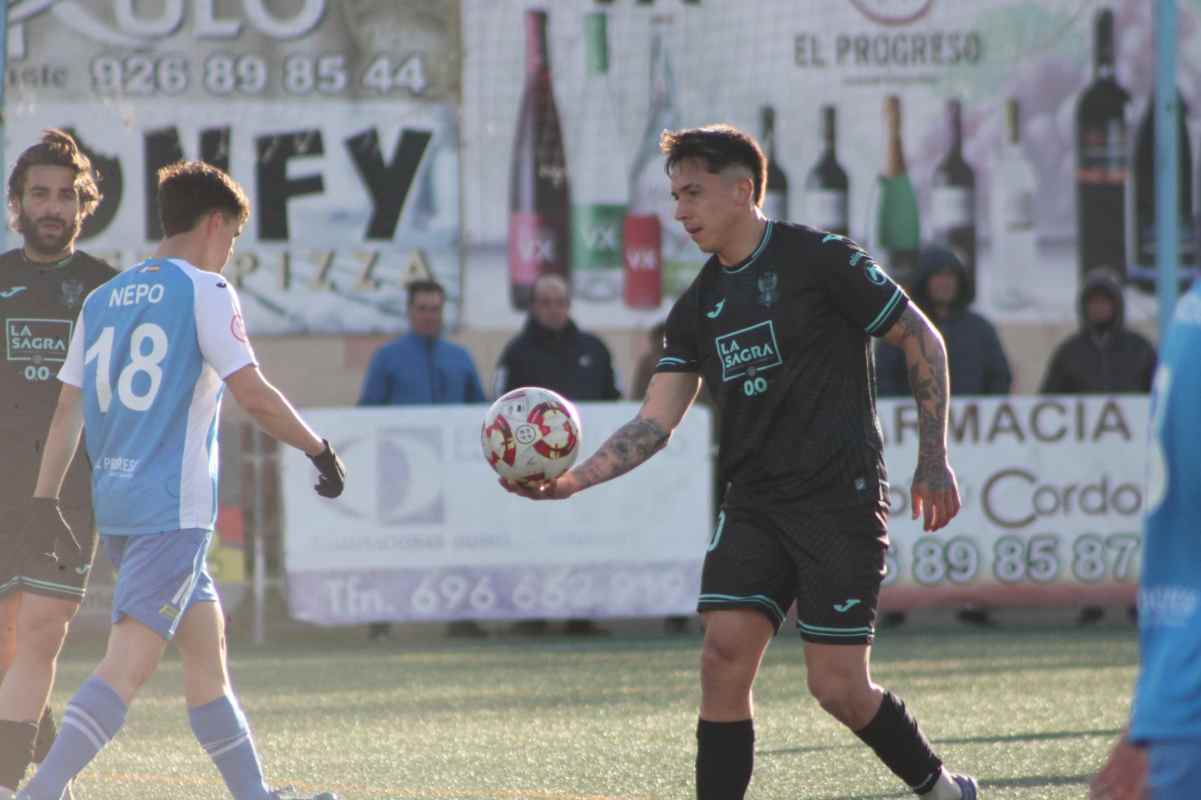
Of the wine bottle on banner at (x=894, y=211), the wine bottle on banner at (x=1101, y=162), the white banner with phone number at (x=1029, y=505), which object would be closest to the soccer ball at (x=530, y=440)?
the white banner with phone number at (x=1029, y=505)

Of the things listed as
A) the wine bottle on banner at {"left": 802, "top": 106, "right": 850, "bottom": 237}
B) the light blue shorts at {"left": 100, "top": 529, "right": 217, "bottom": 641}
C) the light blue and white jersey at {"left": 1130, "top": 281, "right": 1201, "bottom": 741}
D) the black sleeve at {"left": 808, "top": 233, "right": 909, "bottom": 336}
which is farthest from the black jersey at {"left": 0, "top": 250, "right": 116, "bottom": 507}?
the wine bottle on banner at {"left": 802, "top": 106, "right": 850, "bottom": 237}

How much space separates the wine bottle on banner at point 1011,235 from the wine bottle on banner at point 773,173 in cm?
159

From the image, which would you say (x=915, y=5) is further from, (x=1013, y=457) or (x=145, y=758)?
(x=145, y=758)

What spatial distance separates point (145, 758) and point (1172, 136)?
7036 mm

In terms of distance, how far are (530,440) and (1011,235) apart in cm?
1146

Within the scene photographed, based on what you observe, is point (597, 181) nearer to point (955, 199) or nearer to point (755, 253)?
point (955, 199)

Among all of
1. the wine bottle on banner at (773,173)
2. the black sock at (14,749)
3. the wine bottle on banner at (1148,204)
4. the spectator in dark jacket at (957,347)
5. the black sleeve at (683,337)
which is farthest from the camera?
the wine bottle on banner at (1148,204)

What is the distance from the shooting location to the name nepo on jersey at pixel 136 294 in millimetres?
5746

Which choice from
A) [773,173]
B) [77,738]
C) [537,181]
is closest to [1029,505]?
[773,173]

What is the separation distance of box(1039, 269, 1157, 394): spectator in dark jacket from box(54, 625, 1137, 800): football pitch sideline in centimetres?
160

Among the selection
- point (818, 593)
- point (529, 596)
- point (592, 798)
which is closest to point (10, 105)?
point (529, 596)

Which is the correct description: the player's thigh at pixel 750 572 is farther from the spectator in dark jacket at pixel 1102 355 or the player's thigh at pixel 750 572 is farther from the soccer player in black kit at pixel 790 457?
Result: the spectator in dark jacket at pixel 1102 355

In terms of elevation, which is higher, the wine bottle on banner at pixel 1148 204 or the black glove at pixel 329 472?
the wine bottle on banner at pixel 1148 204

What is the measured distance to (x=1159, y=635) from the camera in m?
3.17
